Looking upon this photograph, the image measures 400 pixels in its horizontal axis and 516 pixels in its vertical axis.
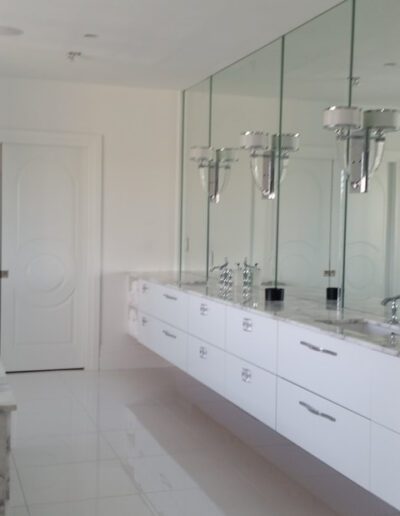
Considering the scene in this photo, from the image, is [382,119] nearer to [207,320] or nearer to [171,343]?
[207,320]

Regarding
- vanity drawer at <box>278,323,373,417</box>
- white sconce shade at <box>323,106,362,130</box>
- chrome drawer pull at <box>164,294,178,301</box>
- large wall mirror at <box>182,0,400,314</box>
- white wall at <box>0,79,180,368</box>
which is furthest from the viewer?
white wall at <box>0,79,180,368</box>

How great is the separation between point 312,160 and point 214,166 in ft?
4.63

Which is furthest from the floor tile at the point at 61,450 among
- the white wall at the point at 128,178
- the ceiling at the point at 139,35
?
the ceiling at the point at 139,35

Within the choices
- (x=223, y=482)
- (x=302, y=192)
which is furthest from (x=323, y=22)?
(x=223, y=482)

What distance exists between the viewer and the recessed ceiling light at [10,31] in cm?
488

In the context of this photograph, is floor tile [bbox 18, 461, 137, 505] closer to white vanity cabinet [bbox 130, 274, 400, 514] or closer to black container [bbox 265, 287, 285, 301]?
white vanity cabinet [bbox 130, 274, 400, 514]

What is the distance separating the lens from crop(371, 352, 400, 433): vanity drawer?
2.83 meters

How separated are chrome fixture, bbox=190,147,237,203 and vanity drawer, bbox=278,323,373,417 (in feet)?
7.91

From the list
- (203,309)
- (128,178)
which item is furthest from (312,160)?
(128,178)

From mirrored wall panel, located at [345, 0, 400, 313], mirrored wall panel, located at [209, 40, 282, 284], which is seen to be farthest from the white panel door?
mirrored wall panel, located at [345, 0, 400, 313]

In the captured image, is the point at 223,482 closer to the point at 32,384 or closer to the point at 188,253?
the point at 32,384

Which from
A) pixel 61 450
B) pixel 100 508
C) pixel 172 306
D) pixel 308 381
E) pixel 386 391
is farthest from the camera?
pixel 172 306

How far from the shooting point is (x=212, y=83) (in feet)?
20.9

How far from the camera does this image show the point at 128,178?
271 inches
